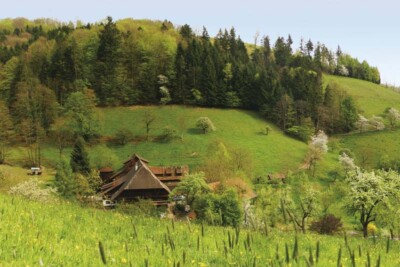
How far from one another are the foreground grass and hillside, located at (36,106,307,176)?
76.7 m

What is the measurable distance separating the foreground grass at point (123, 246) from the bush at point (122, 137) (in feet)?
297

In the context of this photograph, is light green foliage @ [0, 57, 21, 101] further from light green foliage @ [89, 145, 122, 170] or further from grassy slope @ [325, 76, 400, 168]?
grassy slope @ [325, 76, 400, 168]

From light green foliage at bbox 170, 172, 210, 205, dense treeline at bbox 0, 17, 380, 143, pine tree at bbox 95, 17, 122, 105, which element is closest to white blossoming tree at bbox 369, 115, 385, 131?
dense treeline at bbox 0, 17, 380, 143

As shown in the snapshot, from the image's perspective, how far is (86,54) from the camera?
134125mm

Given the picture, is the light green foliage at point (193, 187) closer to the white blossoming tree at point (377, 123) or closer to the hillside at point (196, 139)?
the hillside at point (196, 139)

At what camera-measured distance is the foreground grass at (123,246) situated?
196 inches

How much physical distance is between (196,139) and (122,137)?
67.0 feet

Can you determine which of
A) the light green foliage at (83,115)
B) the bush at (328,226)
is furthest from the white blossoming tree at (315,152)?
the light green foliage at (83,115)

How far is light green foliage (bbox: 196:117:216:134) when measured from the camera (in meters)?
104

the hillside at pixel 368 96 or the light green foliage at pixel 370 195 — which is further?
the hillside at pixel 368 96

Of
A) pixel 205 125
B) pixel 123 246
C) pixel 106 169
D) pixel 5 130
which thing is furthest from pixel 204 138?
pixel 123 246

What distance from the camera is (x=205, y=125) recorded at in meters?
104

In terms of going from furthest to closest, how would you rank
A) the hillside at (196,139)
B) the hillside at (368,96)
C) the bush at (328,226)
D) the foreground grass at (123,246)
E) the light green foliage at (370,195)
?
the hillside at (368,96) → the hillside at (196,139) → the bush at (328,226) → the light green foliage at (370,195) → the foreground grass at (123,246)

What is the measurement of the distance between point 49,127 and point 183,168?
50.7 metres
